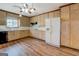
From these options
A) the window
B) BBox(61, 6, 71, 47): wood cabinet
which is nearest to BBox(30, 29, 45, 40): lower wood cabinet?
the window

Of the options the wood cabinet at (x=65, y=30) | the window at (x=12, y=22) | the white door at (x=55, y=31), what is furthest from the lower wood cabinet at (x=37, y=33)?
the wood cabinet at (x=65, y=30)

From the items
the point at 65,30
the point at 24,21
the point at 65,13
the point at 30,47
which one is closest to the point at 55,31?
the point at 65,30

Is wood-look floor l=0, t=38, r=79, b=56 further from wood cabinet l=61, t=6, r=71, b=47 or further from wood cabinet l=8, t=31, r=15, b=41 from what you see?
wood cabinet l=61, t=6, r=71, b=47

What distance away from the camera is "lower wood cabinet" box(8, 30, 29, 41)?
147cm

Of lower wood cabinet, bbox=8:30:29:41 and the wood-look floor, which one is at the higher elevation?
lower wood cabinet, bbox=8:30:29:41

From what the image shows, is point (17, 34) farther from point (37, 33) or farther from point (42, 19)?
point (42, 19)

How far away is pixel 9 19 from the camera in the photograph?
1.37m

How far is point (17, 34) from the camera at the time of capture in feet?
4.92

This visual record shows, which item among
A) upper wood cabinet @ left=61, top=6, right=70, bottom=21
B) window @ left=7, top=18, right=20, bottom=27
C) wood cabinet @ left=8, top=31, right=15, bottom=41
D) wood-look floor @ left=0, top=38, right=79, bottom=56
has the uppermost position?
upper wood cabinet @ left=61, top=6, right=70, bottom=21

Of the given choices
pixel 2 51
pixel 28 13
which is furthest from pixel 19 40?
pixel 28 13

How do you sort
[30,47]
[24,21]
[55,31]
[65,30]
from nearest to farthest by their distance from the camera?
[24,21], [30,47], [55,31], [65,30]

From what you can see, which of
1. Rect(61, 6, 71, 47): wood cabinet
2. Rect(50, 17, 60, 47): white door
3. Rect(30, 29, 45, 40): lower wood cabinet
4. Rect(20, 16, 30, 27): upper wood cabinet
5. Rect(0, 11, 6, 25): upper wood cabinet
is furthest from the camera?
Rect(61, 6, 71, 47): wood cabinet

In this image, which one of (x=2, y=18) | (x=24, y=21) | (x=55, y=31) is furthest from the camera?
(x=55, y=31)

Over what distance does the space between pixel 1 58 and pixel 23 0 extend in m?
0.63
